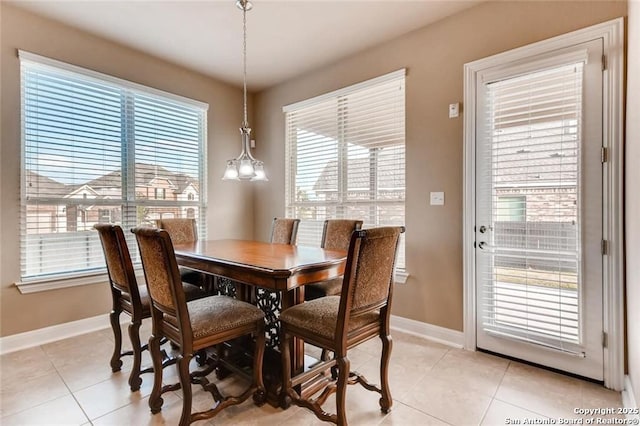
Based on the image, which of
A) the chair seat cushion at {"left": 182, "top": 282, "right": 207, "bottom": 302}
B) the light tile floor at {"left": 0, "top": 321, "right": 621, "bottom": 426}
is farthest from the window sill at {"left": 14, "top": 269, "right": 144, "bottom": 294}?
the chair seat cushion at {"left": 182, "top": 282, "right": 207, "bottom": 302}

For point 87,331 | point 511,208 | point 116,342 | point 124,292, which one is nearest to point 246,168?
point 124,292

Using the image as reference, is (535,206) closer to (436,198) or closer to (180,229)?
(436,198)

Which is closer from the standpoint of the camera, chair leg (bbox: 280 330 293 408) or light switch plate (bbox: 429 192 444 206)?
chair leg (bbox: 280 330 293 408)

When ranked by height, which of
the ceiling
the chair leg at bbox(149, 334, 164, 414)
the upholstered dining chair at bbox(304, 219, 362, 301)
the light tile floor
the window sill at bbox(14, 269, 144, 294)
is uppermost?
the ceiling

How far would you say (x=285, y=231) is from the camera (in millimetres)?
3148

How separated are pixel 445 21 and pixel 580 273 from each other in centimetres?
224

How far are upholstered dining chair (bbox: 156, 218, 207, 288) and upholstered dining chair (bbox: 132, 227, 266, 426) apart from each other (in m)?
1.05

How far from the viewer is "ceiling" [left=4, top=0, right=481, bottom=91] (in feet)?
8.27

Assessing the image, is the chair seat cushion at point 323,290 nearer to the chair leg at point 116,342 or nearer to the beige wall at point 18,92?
the chair leg at point 116,342

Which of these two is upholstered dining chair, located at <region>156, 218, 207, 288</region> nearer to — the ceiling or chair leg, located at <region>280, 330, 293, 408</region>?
chair leg, located at <region>280, 330, 293, 408</region>

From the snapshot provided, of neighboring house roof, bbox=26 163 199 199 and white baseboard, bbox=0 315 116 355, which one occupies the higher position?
neighboring house roof, bbox=26 163 199 199

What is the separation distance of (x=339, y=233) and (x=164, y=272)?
63.1 inches

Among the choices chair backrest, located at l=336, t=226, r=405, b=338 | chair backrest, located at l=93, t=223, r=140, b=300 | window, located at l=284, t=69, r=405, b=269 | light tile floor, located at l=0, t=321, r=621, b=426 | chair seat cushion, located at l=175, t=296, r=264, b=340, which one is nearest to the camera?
chair backrest, located at l=336, t=226, r=405, b=338

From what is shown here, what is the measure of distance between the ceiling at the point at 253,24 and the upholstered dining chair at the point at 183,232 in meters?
1.79
